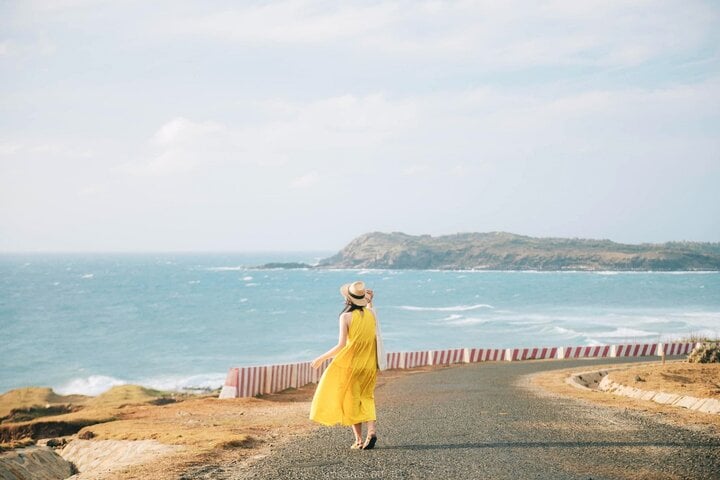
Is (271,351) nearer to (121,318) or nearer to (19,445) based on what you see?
(121,318)

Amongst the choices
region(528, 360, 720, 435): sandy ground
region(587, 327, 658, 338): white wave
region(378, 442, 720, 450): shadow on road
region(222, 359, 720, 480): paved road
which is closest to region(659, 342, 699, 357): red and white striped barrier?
region(528, 360, 720, 435): sandy ground

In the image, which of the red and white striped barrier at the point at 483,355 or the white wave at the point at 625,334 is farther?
the white wave at the point at 625,334

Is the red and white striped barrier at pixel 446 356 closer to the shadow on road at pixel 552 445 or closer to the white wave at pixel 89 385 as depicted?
the shadow on road at pixel 552 445

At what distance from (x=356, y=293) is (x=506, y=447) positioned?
2.99 metres

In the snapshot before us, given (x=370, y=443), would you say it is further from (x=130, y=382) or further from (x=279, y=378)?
(x=130, y=382)

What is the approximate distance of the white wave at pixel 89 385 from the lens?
163 ft

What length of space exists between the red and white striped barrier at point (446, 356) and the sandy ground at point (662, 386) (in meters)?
6.67

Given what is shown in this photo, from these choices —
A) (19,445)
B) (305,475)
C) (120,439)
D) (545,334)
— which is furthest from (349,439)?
(545,334)

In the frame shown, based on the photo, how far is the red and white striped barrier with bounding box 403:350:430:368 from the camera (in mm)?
31594

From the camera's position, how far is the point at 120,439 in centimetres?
1416

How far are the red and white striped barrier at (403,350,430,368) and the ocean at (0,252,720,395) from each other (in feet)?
56.3

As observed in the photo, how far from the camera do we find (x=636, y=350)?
120 ft

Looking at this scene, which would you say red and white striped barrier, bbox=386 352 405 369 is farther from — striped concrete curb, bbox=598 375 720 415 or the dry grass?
striped concrete curb, bbox=598 375 720 415

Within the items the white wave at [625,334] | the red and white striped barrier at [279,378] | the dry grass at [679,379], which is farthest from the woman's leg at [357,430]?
the white wave at [625,334]
